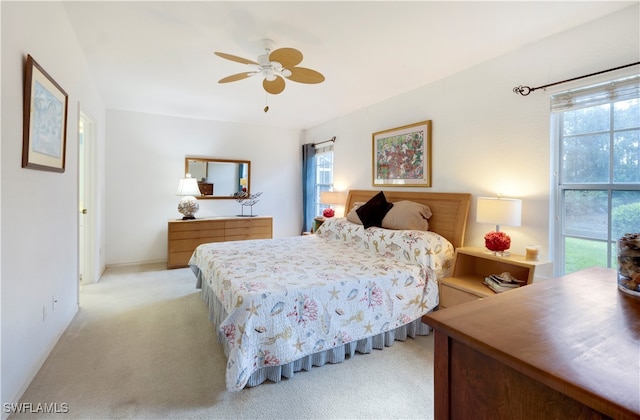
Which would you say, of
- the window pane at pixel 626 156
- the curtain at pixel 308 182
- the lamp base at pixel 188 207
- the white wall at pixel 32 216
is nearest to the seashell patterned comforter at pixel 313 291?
the white wall at pixel 32 216

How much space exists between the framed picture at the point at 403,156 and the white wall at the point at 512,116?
4.0 inches

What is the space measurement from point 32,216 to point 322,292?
74.9 inches

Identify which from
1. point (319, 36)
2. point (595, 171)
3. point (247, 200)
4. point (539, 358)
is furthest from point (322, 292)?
point (247, 200)

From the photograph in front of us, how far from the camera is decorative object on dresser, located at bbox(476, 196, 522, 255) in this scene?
232 cm

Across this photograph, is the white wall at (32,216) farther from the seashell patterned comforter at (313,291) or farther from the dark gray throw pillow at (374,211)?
the dark gray throw pillow at (374,211)

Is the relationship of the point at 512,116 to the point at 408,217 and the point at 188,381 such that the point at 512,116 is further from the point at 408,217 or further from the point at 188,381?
the point at 188,381

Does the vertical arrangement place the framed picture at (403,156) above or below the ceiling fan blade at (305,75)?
below

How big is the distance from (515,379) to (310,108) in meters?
4.26

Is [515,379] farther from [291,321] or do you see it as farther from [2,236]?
[2,236]

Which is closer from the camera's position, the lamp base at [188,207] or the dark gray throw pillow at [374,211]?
the dark gray throw pillow at [374,211]

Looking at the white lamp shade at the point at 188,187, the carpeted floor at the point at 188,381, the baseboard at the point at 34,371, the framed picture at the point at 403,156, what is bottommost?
the carpeted floor at the point at 188,381

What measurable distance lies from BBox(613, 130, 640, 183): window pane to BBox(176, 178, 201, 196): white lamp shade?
4960 millimetres

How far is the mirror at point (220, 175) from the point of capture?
507cm

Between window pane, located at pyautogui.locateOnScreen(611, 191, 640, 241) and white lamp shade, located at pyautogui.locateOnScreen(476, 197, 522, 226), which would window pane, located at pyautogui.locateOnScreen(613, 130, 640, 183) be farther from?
white lamp shade, located at pyautogui.locateOnScreen(476, 197, 522, 226)
